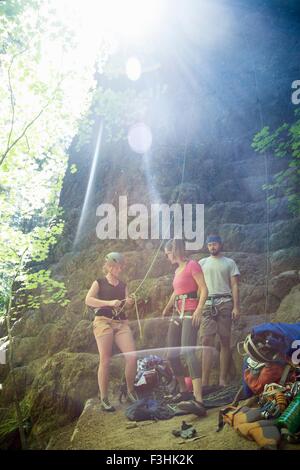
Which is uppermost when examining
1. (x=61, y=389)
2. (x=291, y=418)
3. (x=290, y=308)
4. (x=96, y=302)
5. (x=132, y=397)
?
(x=96, y=302)

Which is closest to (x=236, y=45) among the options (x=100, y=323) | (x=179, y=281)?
(x=179, y=281)

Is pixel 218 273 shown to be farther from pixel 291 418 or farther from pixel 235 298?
pixel 291 418

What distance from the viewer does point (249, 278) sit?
7906 mm

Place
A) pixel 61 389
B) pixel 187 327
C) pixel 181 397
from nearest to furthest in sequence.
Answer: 1. pixel 181 397
2. pixel 187 327
3. pixel 61 389

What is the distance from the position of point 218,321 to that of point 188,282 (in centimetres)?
90

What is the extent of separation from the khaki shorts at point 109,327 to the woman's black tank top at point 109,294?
3.2 inches

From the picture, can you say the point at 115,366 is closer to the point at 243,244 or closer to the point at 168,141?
the point at 243,244

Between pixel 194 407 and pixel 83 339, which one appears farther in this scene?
pixel 83 339

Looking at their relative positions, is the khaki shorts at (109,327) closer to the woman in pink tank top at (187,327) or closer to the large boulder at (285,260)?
the woman in pink tank top at (187,327)

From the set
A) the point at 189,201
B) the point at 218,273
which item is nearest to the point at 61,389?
the point at 218,273

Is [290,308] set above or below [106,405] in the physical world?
above

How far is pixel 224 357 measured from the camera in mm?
6168

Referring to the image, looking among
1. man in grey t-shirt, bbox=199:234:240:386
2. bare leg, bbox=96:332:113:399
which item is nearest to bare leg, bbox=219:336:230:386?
man in grey t-shirt, bbox=199:234:240:386
